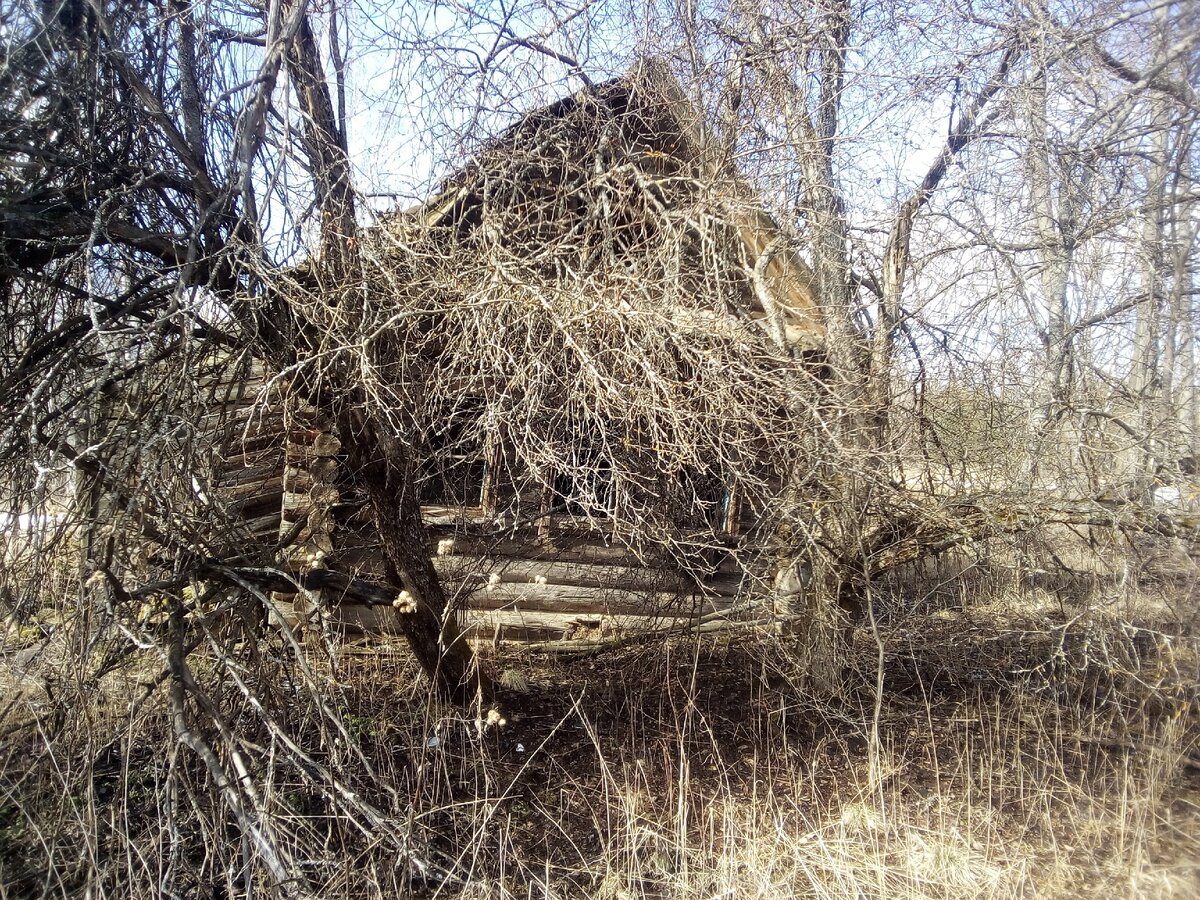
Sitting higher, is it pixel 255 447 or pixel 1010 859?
pixel 255 447

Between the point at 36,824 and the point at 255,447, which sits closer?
the point at 36,824

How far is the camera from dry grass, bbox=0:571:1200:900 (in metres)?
3.56

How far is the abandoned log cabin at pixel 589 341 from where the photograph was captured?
398cm

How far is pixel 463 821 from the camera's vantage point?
4.39 metres

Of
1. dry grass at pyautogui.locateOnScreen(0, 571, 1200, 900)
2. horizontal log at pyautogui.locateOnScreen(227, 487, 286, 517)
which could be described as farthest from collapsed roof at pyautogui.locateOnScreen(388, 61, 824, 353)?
horizontal log at pyautogui.locateOnScreen(227, 487, 286, 517)

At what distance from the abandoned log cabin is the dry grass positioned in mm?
815

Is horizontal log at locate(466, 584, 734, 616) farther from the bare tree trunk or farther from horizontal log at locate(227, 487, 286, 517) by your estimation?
horizontal log at locate(227, 487, 286, 517)

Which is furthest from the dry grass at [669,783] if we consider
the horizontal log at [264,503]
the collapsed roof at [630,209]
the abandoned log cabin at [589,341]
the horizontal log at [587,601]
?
the collapsed roof at [630,209]

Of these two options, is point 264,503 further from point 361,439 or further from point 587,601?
point 587,601

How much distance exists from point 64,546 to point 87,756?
0.87m

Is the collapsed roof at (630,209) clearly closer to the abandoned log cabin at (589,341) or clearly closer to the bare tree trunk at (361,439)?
the abandoned log cabin at (589,341)

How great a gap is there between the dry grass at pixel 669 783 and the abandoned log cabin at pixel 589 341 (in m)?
0.81

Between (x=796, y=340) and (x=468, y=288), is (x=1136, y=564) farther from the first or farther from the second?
(x=468, y=288)

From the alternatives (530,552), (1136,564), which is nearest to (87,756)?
(530,552)
